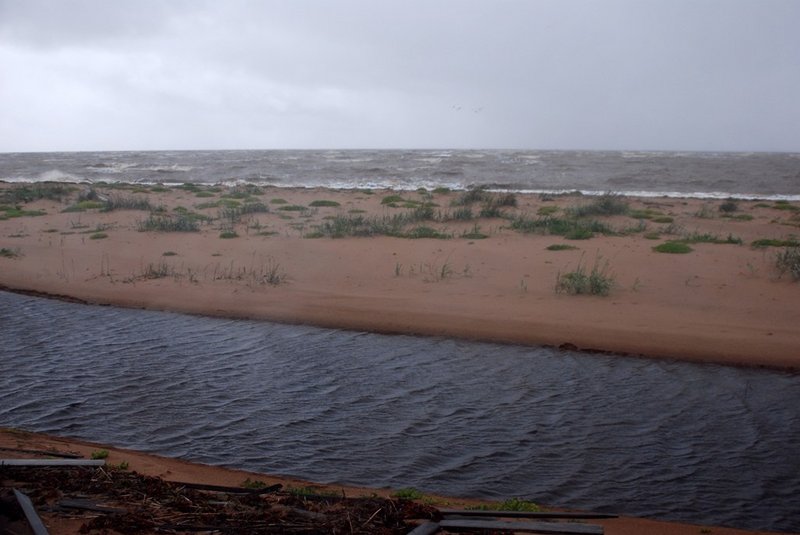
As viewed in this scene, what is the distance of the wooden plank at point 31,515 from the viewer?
13.7 ft

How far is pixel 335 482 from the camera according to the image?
5934mm

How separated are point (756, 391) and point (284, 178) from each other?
1811 inches

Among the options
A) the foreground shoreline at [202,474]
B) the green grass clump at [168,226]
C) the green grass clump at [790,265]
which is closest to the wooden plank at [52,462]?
the foreground shoreline at [202,474]

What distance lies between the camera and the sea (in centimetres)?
601

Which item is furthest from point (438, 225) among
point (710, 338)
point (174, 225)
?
point (710, 338)

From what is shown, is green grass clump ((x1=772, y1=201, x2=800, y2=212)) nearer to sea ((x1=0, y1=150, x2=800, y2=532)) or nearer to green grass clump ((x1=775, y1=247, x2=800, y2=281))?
green grass clump ((x1=775, y1=247, x2=800, y2=281))

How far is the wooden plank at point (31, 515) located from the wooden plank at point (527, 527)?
230 centimetres

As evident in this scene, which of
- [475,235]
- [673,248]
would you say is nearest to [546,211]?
[475,235]

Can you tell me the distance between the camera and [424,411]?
25.0ft

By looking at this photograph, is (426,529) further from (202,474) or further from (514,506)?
(202,474)

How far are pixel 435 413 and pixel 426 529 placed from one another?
10.8 ft

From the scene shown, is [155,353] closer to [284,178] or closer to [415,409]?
[415,409]

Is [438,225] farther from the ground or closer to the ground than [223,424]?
farther from the ground

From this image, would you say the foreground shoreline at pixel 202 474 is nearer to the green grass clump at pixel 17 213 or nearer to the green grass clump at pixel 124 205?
the green grass clump at pixel 17 213
